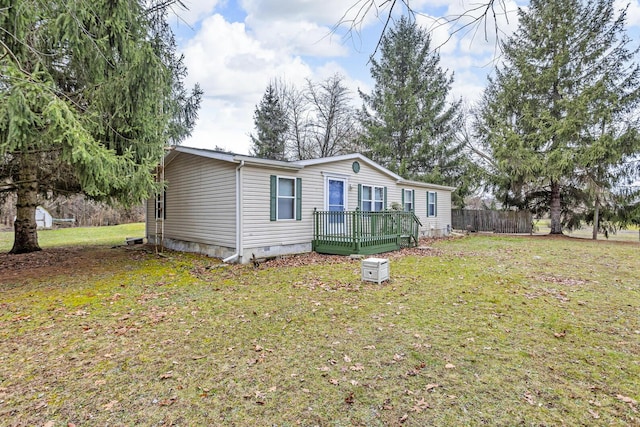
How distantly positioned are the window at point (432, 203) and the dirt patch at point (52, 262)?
43.0 feet

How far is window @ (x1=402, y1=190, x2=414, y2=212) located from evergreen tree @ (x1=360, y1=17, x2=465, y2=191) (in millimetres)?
5258

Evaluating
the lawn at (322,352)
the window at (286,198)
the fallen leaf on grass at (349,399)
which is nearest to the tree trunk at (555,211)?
the lawn at (322,352)

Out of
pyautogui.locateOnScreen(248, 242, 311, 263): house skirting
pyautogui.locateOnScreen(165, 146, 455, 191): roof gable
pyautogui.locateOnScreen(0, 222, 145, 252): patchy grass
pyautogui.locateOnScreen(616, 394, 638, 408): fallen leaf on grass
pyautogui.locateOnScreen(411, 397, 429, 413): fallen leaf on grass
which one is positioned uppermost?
pyautogui.locateOnScreen(165, 146, 455, 191): roof gable

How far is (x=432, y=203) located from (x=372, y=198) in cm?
570

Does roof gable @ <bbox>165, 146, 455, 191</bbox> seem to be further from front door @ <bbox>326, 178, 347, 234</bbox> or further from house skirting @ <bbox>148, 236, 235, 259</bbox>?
house skirting @ <bbox>148, 236, 235, 259</bbox>

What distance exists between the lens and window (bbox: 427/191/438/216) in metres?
16.3

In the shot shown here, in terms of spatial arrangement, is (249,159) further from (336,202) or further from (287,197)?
(336,202)

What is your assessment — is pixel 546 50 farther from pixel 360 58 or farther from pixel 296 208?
pixel 360 58

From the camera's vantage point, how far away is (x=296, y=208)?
9672 millimetres

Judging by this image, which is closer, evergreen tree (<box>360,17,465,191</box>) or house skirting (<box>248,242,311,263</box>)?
house skirting (<box>248,242,311,263</box>)

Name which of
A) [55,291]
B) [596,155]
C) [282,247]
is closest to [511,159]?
[596,155]

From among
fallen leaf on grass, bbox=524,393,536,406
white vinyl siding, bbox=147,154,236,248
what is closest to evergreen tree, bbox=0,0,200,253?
white vinyl siding, bbox=147,154,236,248

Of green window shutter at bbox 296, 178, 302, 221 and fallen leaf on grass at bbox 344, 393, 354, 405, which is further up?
green window shutter at bbox 296, 178, 302, 221

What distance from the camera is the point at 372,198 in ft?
40.9
